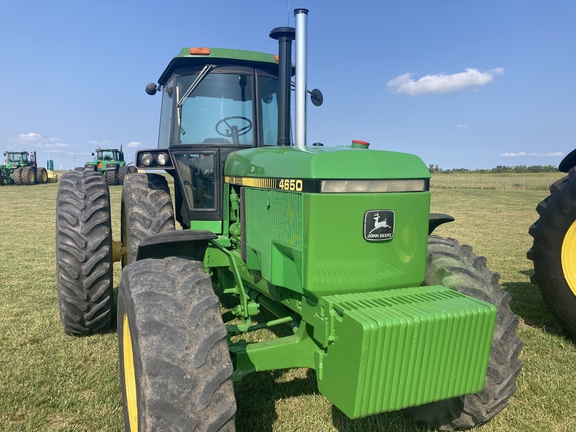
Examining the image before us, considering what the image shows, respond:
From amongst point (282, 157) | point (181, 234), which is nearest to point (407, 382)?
point (282, 157)

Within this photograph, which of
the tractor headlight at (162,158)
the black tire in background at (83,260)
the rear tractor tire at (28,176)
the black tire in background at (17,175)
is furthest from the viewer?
the rear tractor tire at (28,176)

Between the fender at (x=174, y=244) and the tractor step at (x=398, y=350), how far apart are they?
1016mm

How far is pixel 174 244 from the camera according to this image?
10.2ft

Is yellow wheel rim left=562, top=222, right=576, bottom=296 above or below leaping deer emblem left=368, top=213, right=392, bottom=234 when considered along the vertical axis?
below

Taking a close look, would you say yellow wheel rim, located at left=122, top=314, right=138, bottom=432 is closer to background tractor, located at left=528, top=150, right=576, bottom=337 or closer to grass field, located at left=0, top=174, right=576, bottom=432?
grass field, located at left=0, top=174, right=576, bottom=432

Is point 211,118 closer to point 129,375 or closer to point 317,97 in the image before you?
point 317,97

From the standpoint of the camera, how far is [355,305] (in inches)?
93.0

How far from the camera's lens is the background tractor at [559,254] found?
14.1ft

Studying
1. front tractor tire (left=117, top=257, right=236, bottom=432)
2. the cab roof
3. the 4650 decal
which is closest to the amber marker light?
the cab roof

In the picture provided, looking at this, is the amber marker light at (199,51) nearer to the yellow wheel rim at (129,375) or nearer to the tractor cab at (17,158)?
the yellow wheel rim at (129,375)

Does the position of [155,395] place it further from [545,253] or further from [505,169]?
[505,169]

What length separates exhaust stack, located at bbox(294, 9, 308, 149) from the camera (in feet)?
12.5

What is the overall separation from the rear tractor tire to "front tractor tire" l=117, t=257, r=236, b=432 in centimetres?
3026

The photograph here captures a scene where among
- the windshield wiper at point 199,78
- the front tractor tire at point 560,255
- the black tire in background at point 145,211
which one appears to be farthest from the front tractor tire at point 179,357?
the front tractor tire at point 560,255
